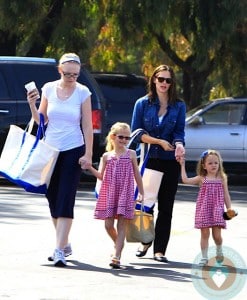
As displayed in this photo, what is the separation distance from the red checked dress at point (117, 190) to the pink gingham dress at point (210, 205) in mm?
667

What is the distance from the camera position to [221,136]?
806 inches

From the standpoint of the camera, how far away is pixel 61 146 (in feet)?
32.7

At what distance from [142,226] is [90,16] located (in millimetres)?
13732

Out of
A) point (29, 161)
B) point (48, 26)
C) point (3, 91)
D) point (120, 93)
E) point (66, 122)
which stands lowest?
point (29, 161)

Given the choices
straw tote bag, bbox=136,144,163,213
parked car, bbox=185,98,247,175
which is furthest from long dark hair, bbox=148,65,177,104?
parked car, bbox=185,98,247,175

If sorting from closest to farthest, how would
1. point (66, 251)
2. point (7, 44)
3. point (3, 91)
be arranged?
point (66, 251) → point (3, 91) → point (7, 44)

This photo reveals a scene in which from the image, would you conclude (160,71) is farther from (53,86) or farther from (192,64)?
(192,64)

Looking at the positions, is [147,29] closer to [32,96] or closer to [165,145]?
[165,145]

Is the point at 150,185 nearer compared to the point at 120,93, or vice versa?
the point at 150,185

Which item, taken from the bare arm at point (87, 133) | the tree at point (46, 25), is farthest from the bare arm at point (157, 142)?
the tree at point (46, 25)

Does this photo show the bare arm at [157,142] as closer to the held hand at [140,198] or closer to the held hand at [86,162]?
the held hand at [140,198]

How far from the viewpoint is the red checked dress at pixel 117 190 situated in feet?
32.6

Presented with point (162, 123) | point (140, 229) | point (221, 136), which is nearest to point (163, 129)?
point (162, 123)

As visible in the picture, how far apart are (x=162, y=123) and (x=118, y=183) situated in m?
0.77
